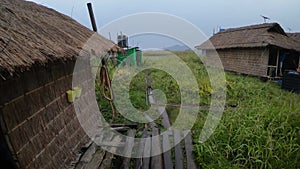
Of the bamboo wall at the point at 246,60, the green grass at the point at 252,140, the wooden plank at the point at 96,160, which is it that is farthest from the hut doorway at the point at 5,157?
the bamboo wall at the point at 246,60

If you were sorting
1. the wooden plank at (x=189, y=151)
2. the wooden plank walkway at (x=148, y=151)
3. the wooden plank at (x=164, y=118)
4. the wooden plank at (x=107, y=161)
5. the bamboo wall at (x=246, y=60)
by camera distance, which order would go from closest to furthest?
the wooden plank at (x=107, y=161) → the wooden plank walkway at (x=148, y=151) → the wooden plank at (x=189, y=151) → the wooden plank at (x=164, y=118) → the bamboo wall at (x=246, y=60)

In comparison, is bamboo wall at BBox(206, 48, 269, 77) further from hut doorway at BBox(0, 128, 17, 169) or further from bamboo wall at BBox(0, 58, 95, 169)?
hut doorway at BBox(0, 128, 17, 169)

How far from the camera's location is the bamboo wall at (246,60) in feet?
34.9

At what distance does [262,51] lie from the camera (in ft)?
34.8

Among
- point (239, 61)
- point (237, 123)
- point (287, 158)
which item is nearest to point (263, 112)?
point (237, 123)

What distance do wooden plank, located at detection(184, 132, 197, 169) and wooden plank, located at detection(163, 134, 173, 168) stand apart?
11.0 inches

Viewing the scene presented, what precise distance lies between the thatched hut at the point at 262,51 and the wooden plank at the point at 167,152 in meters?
8.33

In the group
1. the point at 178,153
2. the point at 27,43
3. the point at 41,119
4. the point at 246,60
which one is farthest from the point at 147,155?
the point at 246,60

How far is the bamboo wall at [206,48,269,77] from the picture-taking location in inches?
419

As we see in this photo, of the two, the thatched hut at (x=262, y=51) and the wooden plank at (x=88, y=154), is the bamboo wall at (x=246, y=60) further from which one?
the wooden plank at (x=88, y=154)

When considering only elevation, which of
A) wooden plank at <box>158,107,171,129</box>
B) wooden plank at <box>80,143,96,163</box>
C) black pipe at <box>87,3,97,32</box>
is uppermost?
black pipe at <box>87,3,97,32</box>

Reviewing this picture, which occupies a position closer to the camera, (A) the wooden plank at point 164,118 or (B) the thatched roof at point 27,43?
(B) the thatched roof at point 27,43

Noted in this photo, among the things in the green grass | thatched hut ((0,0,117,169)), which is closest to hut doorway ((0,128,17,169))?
thatched hut ((0,0,117,169))

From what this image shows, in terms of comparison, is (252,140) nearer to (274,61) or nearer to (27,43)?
(27,43)
